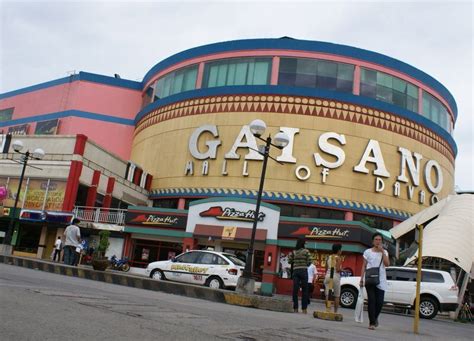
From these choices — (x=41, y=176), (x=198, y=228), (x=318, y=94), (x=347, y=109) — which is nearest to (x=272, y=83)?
(x=318, y=94)

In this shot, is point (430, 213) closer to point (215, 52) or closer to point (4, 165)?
point (215, 52)

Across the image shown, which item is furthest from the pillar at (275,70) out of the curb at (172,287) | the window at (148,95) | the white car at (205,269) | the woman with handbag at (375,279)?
the woman with handbag at (375,279)

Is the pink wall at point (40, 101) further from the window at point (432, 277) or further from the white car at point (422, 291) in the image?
the window at point (432, 277)

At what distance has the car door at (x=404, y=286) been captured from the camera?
1814 cm

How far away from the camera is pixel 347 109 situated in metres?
34.7

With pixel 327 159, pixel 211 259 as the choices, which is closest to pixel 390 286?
pixel 211 259

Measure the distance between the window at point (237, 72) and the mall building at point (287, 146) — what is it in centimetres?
9

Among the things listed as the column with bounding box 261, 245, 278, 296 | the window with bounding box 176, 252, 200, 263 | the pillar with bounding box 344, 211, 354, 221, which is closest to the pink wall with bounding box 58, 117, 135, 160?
the pillar with bounding box 344, 211, 354, 221

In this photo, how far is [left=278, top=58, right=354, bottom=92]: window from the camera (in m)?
35.2

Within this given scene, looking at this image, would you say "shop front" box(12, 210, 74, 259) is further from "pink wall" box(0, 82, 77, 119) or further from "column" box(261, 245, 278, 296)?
"pink wall" box(0, 82, 77, 119)

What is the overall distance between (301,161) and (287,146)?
143 cm

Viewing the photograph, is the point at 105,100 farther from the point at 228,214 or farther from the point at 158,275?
the point at 158,275

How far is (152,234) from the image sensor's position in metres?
30.3

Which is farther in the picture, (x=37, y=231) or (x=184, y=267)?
(x=37, y=231)
